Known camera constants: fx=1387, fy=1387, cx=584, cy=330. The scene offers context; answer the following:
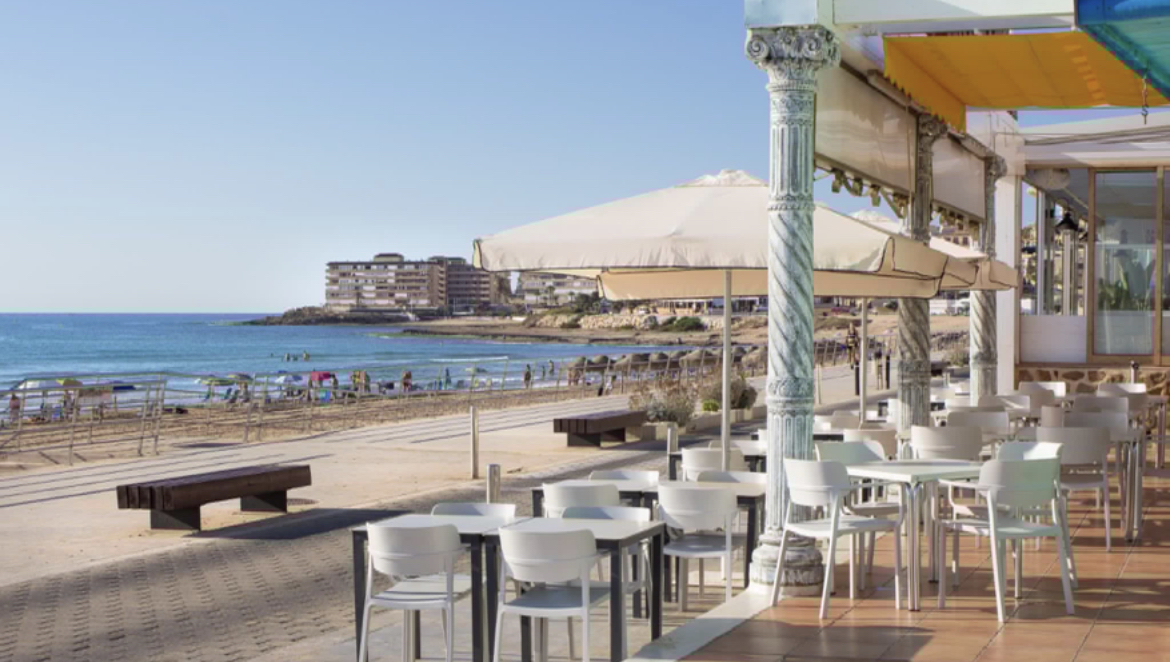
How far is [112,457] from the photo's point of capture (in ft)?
68.4

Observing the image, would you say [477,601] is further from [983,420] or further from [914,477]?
[983,420]

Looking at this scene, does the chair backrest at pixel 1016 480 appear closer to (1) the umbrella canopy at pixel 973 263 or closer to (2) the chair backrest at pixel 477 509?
(2) the chair backrest at pixel 477 509

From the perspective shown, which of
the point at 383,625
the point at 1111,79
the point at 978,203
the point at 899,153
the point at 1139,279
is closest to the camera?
the point at 383,625

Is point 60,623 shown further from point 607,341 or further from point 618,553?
point 607,341

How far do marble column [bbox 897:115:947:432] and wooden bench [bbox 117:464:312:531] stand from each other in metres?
→ 6.01

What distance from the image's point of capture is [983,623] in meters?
7.42

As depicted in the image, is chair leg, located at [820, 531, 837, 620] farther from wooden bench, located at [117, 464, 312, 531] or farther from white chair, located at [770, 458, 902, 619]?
wooden bench, located at [117, 464, 312, 531]

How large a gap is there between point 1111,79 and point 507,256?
17.2 ft


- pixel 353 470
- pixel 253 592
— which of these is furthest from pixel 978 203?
pixel 253 592

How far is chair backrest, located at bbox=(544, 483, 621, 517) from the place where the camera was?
796 cm

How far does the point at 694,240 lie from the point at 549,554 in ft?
9.85

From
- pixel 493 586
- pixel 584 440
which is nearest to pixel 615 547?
pixel 493 586

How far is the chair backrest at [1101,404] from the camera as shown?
12.6m


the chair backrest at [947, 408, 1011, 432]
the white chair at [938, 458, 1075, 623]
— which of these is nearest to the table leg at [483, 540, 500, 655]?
the white chair at [938, 458, 1075, 623]
